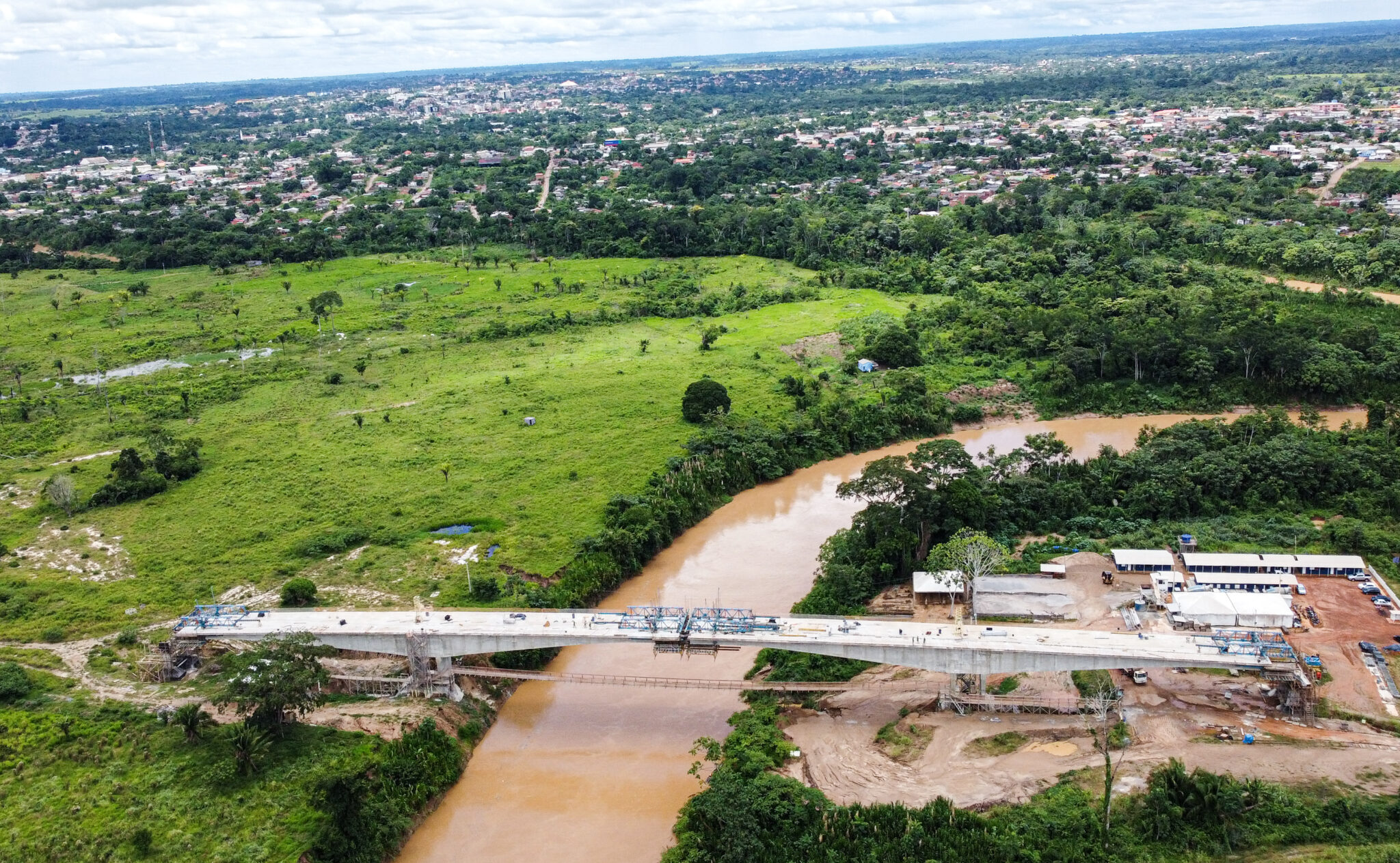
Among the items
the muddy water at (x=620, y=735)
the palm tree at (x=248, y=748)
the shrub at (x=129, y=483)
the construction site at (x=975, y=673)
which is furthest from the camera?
the shrub at (x=129, y=483)

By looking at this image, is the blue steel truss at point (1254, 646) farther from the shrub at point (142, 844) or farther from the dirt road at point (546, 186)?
the dirt road at point (546, 186)

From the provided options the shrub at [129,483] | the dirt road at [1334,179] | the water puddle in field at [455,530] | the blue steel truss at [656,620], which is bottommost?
the water puddle in field at [455,530]

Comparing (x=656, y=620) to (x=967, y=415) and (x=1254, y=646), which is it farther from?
(x=967, y=415)

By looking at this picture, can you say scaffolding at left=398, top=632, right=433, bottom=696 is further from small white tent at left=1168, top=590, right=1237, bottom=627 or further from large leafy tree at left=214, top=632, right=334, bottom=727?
small white tent at left=1168, top=590, right=1237, bottom=627

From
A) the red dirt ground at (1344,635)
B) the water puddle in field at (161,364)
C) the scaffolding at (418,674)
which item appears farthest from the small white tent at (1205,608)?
the water puddle in field at (161,364)

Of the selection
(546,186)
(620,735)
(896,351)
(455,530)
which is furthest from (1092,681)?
(546,186)
